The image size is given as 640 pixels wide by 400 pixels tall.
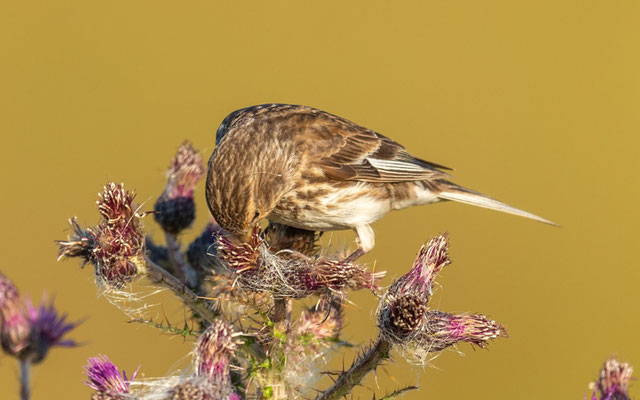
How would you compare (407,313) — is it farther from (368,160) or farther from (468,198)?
(468,198)

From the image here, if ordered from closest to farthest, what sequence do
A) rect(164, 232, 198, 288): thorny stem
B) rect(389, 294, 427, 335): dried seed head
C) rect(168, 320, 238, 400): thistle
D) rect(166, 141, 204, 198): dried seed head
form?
rect(168, 320, 238, 400): thistle → rect(389, 294, 427, 335): dried seed head → rect(164, 232, 198, 288): thorny stem → rect(166, 141, 204, 198): dried seed head

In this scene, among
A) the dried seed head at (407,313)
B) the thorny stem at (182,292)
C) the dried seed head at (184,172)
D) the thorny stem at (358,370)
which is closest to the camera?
the dried seed head at (407,313)

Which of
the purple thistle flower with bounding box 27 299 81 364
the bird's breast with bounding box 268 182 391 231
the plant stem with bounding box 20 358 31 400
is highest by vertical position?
the bird's breast with bounding box 268 182 391 231

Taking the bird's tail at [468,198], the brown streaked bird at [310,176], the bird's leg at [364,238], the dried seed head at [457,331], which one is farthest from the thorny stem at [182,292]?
the bird's tail at [468,198]

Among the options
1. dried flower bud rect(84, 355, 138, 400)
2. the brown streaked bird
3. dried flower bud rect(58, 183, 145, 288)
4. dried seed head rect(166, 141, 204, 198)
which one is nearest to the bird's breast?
the brown streaked bird

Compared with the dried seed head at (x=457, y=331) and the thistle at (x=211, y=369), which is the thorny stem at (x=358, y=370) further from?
the thistle at (x=211, y=369)

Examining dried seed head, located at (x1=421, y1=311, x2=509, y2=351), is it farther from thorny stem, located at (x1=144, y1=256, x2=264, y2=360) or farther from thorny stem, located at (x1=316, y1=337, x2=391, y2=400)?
thorny stem, located at (x1=144, y1=256, x2=264, y2=360)

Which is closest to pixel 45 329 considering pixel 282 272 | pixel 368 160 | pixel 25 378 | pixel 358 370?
pixel 25 378
